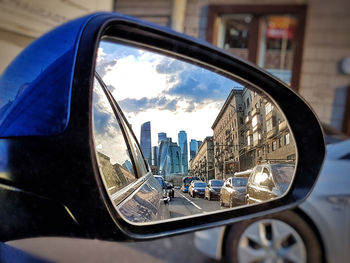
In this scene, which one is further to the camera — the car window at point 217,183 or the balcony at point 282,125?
the balcony at point 282,125

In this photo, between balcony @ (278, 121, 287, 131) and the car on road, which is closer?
the car on road

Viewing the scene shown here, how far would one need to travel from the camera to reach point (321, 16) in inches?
230

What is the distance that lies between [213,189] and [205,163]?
9 centimetres

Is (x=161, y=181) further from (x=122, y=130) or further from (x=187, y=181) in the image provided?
(x=122, y=130)

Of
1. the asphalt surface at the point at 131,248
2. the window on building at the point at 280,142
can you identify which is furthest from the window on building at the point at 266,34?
the window on building at the point at 280,142

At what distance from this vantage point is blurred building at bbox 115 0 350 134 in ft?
19.0

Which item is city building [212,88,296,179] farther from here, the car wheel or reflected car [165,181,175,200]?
the car wheel

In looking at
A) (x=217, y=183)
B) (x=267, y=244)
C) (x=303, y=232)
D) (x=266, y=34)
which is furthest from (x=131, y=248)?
(x=266, y=34)

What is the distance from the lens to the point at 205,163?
933 mm

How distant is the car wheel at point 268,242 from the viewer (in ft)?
4.70

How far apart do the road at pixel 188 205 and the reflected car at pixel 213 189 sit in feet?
0.05

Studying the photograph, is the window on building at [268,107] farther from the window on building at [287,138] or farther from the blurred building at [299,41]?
the blurred building at [299,41]

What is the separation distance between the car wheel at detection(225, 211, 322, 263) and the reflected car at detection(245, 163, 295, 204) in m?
0.22

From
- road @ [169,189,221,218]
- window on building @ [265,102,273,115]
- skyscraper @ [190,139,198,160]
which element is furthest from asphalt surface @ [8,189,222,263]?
window on building @ [265,102,273,115]
